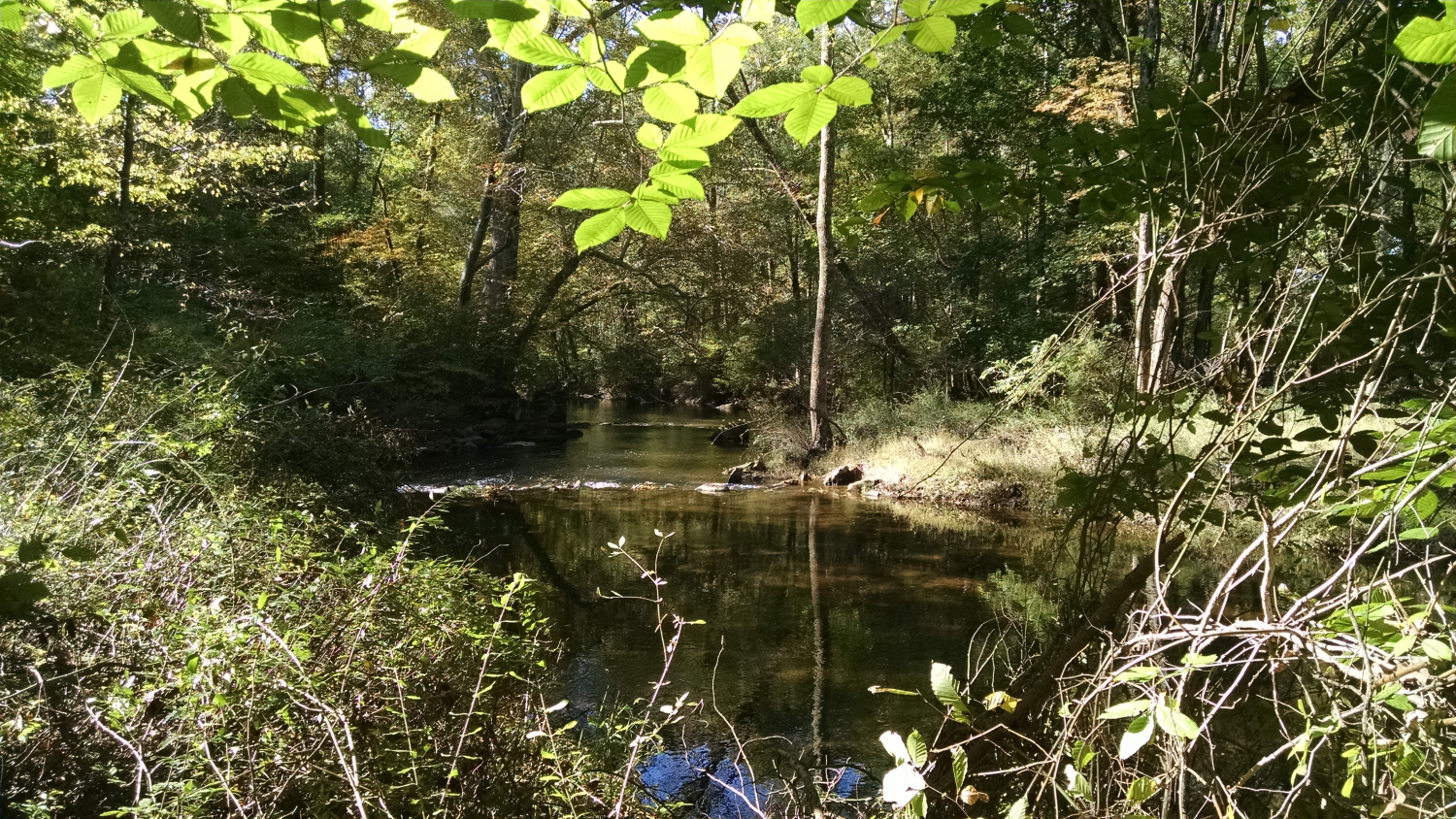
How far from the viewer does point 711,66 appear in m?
1.03

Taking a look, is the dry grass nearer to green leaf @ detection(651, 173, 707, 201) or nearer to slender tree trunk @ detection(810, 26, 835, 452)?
slender tree trunk @ detection(810, 26, 835, 452)

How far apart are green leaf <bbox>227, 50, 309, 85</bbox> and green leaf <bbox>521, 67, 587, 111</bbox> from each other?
48 centimetres

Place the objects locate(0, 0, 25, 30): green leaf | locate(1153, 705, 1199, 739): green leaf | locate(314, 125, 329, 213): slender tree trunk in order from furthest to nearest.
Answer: locate(314, 125, 329, 213): slender tree trunk, locate(0, 0, 25, 30): green leaf, locate(1153, 705, 1199, 739): green leaf

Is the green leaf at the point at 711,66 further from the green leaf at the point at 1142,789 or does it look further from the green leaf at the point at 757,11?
the green leaf at the point at 1142,789

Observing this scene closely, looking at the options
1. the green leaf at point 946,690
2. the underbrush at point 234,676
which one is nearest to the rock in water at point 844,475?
the underbrush at point 234,676

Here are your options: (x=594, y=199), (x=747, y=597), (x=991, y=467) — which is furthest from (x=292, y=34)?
(x=991, y=467)

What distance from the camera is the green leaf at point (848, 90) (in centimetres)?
108

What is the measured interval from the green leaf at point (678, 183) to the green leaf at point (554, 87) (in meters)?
0.15

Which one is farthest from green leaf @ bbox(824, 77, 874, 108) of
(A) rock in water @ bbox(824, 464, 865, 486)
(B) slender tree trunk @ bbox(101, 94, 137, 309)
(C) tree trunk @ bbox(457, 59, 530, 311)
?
(C) tree trunk @ bbox(457, 59, 530, 311)

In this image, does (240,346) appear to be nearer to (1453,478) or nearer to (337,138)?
(1453,478)

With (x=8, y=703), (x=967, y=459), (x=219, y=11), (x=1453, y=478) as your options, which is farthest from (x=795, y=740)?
(x=967, y=459)

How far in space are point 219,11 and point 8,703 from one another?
213 centimetres

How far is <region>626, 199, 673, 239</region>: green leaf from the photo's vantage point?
1072 millimetres

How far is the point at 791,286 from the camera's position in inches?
1033
